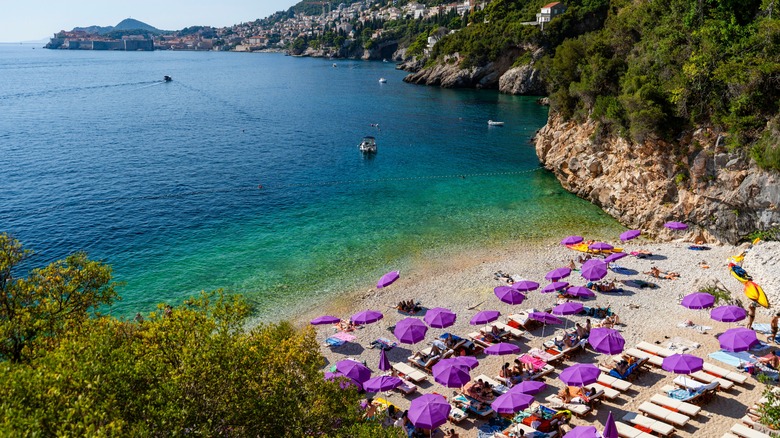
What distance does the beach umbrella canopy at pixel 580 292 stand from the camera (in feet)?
84.6

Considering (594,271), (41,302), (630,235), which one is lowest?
(594,271)

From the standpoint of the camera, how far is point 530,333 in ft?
76.7

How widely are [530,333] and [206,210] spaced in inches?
1117

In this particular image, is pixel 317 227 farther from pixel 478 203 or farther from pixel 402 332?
pixel 402 332

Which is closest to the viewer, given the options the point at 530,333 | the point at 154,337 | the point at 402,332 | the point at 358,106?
the point at 154,337

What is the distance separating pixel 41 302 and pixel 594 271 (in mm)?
22654

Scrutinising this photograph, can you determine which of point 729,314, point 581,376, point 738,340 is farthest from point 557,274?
point 581,376

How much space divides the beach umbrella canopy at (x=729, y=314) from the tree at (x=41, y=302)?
875 inches

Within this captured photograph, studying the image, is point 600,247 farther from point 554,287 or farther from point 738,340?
point 738,340

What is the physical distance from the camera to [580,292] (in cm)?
2580

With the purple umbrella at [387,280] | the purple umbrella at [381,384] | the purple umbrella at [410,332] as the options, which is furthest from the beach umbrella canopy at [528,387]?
the purple umbrella at [387,280]

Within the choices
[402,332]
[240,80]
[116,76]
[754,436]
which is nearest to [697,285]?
[754,436]

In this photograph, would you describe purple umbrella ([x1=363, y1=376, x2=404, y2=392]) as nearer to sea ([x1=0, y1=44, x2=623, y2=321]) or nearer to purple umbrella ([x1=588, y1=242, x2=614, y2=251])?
sea ([x1=0, y1=44, x2=623, y2=321])

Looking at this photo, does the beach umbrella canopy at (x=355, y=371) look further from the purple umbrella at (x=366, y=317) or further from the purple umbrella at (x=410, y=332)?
the purple umbrella at (x=366, y=317)
